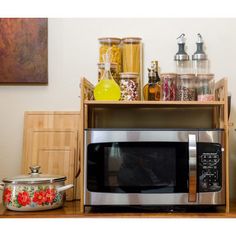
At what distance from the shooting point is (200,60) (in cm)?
177

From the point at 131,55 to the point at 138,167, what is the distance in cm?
55

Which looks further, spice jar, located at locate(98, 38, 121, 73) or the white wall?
the white wall

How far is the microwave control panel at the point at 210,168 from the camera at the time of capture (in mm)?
1393

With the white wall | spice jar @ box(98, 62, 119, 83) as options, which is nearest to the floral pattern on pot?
the white wall

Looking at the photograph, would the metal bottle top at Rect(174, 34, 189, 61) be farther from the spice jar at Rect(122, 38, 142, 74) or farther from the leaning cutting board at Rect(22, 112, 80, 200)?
the leaning cutting board at Rect(22, 112, 80, 200)

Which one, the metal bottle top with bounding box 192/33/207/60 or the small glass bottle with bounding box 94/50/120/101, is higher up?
the metal bottle top with bounding box 192/33/207/60

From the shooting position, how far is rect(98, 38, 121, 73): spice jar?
5.53 ft

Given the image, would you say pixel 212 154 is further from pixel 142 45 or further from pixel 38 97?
pixel 38 97

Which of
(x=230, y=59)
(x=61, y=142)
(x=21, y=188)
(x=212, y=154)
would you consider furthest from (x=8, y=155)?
(x=230, y=59)

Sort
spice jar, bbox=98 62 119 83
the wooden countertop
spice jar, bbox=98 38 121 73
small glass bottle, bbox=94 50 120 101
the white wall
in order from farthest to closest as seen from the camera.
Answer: the white wall
spice jar, bbox=98 38 121 73
spice jar, bbox=98 62 119 83
small glass bottle, bbox=94 50 120 101
the wooden countertop

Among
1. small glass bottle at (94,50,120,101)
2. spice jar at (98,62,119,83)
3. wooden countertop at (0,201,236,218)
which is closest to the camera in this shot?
wooden countertop at (0,201,236,218)

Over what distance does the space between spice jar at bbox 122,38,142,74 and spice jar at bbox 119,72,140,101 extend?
0.20 meters

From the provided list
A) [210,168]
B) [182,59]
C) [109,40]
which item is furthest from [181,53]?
[210,168]

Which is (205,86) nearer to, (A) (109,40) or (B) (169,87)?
(B) (169,87)
